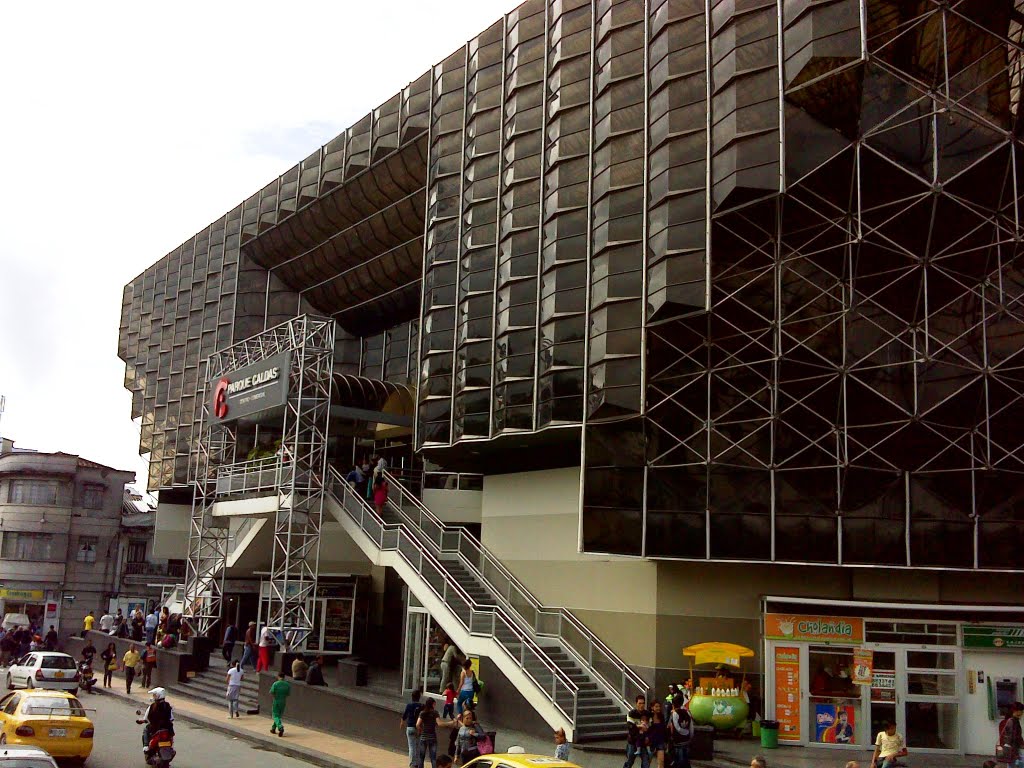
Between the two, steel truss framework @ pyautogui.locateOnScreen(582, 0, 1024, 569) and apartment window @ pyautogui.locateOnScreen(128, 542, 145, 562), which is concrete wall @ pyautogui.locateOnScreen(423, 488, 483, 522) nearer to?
steel truss framework @ pyautogui.locateOnScreen(582, 0, 1024, 569)

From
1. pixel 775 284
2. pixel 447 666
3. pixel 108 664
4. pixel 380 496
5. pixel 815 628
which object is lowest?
pixel 108 664

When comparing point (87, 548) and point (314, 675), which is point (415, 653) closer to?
point (314, 675)

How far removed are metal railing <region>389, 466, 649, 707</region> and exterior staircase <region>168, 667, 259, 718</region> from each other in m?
6.86

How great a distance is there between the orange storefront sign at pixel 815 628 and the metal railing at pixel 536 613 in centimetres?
329

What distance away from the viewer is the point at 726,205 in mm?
23609

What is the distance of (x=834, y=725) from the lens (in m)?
22.4

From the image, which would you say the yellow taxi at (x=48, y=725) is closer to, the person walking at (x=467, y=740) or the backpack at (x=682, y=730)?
the person walking at (x=467, y=740)

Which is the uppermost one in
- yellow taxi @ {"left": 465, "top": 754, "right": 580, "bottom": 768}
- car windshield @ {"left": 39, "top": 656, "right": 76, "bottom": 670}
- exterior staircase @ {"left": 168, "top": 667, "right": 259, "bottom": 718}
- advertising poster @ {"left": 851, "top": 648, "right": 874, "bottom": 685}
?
advertising poster @ {"left": 851, "top": 648, "right": 874, "bottom": 685}

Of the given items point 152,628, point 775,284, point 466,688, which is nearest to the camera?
point 466,688

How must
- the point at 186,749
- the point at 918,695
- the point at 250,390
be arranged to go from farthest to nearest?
1. the point at 250,390
2. the point at 918,695
3. the point at 186,749

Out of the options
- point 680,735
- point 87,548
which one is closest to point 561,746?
point 680,735

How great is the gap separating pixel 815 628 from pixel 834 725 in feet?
7.11

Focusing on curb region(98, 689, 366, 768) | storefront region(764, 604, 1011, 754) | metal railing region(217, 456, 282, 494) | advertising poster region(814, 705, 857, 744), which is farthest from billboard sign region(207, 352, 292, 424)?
advertising poster region(814, 705, 857, 744)

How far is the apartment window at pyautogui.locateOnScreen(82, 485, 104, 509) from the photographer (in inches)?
2398
